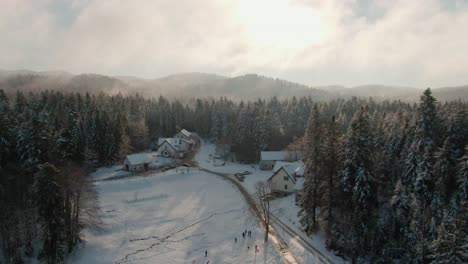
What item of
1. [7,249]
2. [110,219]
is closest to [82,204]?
[110,219]

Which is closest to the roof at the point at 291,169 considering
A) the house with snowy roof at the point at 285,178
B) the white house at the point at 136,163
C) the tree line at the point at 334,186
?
the house with snowy roof at the point at 285,178

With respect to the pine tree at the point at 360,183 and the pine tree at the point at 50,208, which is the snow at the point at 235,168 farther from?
the pine tree at the point at 50,208

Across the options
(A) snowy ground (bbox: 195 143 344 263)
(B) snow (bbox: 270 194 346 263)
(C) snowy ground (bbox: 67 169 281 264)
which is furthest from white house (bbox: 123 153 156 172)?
(B) snow (bbox: 270 194 346 263)

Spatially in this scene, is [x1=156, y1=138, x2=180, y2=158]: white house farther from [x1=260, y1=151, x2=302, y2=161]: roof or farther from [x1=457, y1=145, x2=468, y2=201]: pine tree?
[x1=457, y1=145, x2=468, y2=201]: pine tree

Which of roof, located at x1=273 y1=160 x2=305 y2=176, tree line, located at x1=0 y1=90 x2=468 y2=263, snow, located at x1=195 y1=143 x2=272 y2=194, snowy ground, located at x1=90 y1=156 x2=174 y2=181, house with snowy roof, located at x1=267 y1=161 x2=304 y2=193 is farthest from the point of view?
snowy ground, located at x1=90 y1=156 x2=174 y2=181

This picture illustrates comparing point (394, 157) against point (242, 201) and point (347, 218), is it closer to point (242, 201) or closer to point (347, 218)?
point (347, 218)

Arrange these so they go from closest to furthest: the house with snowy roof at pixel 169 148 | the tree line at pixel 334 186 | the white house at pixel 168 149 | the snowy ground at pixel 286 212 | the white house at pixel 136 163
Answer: the tree line at pixel 334 186 < the snowy ground at pixel 286 212 < the white house at pixel 136 163 < the white house at pixel 168 149 < the house with snowy roof at pixel 169 148

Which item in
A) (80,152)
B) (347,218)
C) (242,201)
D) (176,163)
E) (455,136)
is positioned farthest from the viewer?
(176,163)
